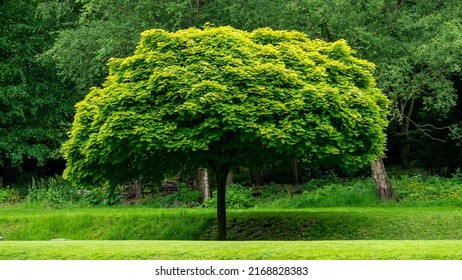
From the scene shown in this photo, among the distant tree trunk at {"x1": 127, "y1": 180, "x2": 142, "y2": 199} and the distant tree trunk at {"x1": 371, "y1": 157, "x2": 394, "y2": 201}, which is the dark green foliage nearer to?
the distant tree trunk at {"x1": 127, "y1": 180, "x2": 142, "y2": 199}

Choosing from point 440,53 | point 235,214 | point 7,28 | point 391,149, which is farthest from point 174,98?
point 391,149

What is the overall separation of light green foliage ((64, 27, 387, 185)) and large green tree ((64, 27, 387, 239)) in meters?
0.03

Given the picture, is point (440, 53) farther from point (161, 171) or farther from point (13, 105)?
point (13, 105)

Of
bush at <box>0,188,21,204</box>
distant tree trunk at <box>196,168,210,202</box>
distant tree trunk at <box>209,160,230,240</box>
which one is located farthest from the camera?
bush at <box>0,188,21,204</box>

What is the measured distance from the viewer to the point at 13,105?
3403 cm

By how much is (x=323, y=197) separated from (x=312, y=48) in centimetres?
912

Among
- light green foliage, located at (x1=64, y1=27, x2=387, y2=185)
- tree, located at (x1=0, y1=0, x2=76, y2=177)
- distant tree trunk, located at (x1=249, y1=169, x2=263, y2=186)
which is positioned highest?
tree, located at (x1=0, y1=0, x2=76, y2=177)

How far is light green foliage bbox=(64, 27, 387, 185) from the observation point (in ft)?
60.2

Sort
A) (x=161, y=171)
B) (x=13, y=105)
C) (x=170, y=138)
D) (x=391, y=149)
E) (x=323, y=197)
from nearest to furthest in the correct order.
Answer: (x=170, y=138)
(x=161, y=171)
(x=323, y=197)
(x=13, y=105)
(x=391, y=149)

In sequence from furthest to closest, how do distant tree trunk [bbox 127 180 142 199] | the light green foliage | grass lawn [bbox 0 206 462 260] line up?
distant tree trunk [bbox 127 180 142 199] < the light green foliage < grass lawn [bbox 0 206 462 260]

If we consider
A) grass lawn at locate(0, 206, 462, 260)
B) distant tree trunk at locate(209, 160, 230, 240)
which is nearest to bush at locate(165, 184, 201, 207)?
grass lawn at locate(0, 206, 462, 260)

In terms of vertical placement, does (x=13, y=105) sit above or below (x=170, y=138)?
above

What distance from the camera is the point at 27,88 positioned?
34.5 m

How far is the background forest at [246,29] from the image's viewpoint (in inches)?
1050
